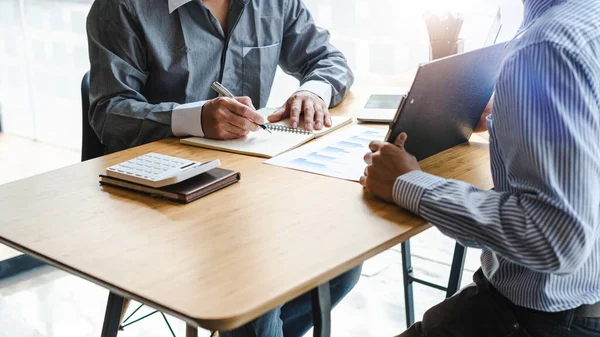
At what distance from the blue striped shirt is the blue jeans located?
58cm

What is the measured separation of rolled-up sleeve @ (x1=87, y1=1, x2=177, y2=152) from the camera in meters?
1.62

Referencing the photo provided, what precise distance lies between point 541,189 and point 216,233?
1.58 ft

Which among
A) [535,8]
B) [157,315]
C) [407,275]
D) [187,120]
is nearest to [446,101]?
[535,8]

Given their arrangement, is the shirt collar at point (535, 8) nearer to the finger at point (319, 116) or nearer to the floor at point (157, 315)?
the finger at point (319, 116)

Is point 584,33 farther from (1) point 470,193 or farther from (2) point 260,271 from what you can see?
(2) point 260,271

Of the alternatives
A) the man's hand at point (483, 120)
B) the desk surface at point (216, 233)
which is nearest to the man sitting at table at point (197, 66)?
the desk surface at point (216, 233)

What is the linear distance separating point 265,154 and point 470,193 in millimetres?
516

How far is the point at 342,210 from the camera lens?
112cm

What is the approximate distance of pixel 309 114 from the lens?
1639 millimetres

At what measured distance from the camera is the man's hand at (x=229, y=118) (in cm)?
150

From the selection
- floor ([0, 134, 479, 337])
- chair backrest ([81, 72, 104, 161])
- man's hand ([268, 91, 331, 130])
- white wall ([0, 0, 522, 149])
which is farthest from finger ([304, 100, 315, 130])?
white wall ([0, 0, 522, 149])

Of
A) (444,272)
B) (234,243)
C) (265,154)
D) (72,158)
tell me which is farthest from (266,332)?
(72,158)

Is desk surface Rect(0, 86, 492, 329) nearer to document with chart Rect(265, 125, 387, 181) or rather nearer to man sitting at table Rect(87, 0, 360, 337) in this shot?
document with chart Rect(265, 125, 387, 181)

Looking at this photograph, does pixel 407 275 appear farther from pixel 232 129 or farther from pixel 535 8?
pixel 535 8
